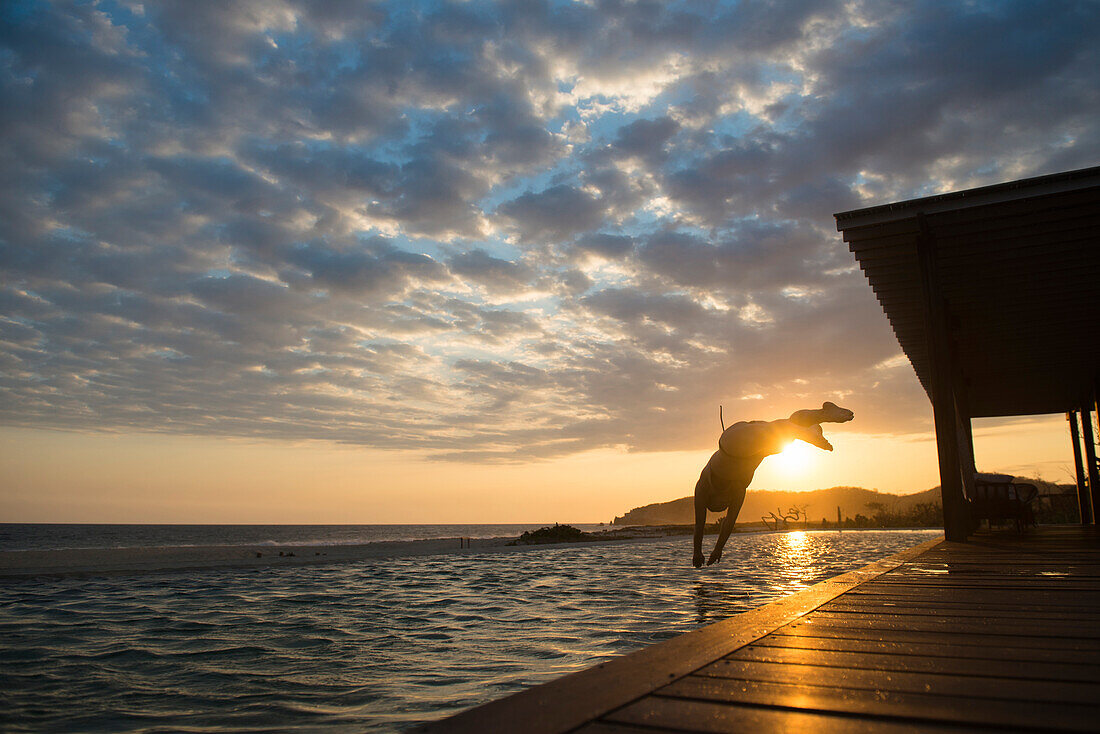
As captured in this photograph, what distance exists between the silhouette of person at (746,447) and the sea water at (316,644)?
163 centimetres

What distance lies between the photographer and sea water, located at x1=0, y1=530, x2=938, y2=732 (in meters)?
4.87

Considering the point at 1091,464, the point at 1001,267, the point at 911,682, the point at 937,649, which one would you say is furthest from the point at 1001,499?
the point at 911,682

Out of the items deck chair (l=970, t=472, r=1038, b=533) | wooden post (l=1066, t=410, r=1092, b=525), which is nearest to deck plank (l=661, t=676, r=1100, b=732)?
deck chair (l=970, t=472, r=1038, b=533)

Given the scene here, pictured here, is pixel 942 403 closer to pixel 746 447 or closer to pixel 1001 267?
pixel 1001 267

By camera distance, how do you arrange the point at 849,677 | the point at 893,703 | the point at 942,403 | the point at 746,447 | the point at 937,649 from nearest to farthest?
1. the point at 893,703
2. the point at 849,677
3. the point at 937,649
4. the point at 746,447
5. the point at 942,403

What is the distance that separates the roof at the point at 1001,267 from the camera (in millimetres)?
10805

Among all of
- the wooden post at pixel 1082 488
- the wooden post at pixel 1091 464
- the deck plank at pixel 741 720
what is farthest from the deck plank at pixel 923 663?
the wooden post at pixel 1082 488

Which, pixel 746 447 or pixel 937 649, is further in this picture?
pixel 746 447

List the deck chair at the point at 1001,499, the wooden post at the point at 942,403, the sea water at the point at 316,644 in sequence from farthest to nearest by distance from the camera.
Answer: the deck chair at the point at 1001,499, the wooden post at the point at 942,403, the sea water at the point at 316,644

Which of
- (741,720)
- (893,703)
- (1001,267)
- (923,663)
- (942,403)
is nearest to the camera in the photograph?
(741,720)

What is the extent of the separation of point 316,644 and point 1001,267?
13607 millimetres

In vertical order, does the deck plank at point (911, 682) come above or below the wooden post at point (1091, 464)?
below

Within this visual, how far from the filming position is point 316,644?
24.5ft

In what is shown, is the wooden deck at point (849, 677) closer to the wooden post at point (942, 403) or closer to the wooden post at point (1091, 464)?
the wooden post at point (942, 403)
